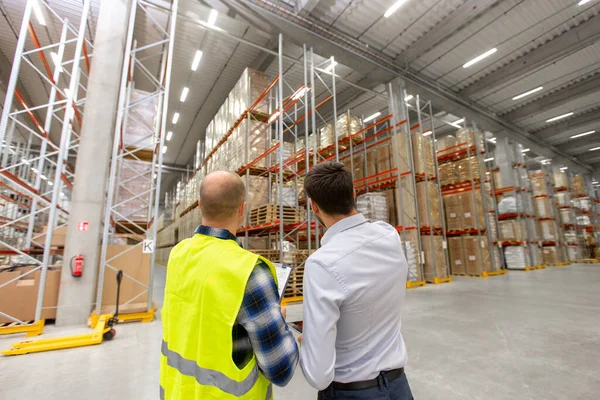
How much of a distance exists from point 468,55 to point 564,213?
45.9 feet

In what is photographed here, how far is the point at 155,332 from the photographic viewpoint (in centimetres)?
464

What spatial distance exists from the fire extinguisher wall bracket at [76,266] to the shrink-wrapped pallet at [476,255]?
475 inches

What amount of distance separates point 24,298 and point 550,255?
21.1 meters

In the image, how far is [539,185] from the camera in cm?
1612

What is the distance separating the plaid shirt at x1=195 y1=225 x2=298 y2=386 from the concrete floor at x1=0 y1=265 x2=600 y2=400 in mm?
1898

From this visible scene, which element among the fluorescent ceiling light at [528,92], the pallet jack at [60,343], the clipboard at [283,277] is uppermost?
the fluorescent ceiling light at [528,92]

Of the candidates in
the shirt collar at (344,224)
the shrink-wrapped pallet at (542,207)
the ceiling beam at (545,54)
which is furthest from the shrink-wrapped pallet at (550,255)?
the shirt collar at (344,224)

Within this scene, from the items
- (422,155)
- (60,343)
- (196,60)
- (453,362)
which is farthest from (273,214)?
(196,60)

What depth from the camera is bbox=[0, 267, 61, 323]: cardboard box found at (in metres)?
4.73

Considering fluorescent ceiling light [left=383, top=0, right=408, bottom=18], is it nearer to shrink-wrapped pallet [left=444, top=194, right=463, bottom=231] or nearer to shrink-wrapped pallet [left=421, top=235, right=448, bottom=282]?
shrink-wrapped pallet [left=421, top=235, right=448, bottom=282]

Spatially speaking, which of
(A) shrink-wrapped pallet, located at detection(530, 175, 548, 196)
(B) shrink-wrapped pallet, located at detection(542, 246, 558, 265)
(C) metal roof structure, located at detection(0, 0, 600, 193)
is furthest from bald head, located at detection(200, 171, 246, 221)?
(A) shrink-wrapped pallet, located at detection(530, 175, 548, 196)

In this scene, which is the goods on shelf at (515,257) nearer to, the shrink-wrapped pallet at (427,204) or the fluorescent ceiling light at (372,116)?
the shrink-wrapped pallet at (427,204)

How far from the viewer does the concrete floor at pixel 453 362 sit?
2621 millimetres

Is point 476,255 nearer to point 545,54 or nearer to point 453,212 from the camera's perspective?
point 453,212
